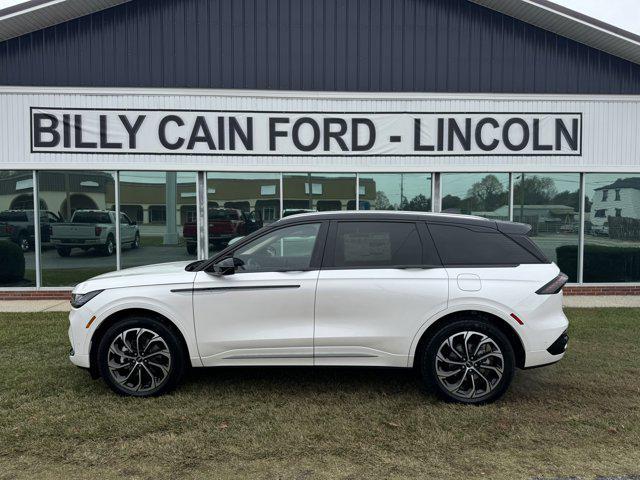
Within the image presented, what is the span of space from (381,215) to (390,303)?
2.78 ft

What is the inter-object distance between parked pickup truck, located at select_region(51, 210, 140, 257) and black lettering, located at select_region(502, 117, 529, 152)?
7.77 meters

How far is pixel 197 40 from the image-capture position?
374 inches

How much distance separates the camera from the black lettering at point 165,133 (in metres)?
9.45

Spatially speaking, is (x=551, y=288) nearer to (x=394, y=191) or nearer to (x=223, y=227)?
(x=394, y=191)

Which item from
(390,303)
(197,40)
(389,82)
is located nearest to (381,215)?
(390,303)

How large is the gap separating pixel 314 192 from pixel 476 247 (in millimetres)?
5689

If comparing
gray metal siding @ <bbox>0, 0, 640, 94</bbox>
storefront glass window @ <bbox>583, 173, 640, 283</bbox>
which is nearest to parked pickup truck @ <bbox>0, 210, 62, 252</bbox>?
gray metal siding @ <bbox>0, 0, 640, 94</bbox>

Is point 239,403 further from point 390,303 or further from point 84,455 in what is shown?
point 390,303

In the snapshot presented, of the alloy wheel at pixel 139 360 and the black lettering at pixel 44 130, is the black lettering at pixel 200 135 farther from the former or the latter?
the alloy wheel at pixel 139 360

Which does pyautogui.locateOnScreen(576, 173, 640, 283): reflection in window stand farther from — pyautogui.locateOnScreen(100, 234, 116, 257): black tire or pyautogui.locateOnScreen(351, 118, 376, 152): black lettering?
pyautogui.locateOnScreen(100, 234, 116, 257): black tire

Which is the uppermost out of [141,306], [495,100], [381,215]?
[495,100]

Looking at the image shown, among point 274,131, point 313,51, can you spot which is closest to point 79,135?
point 274,131

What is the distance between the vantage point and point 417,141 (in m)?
9.79

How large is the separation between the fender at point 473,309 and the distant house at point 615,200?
721 centimetres
